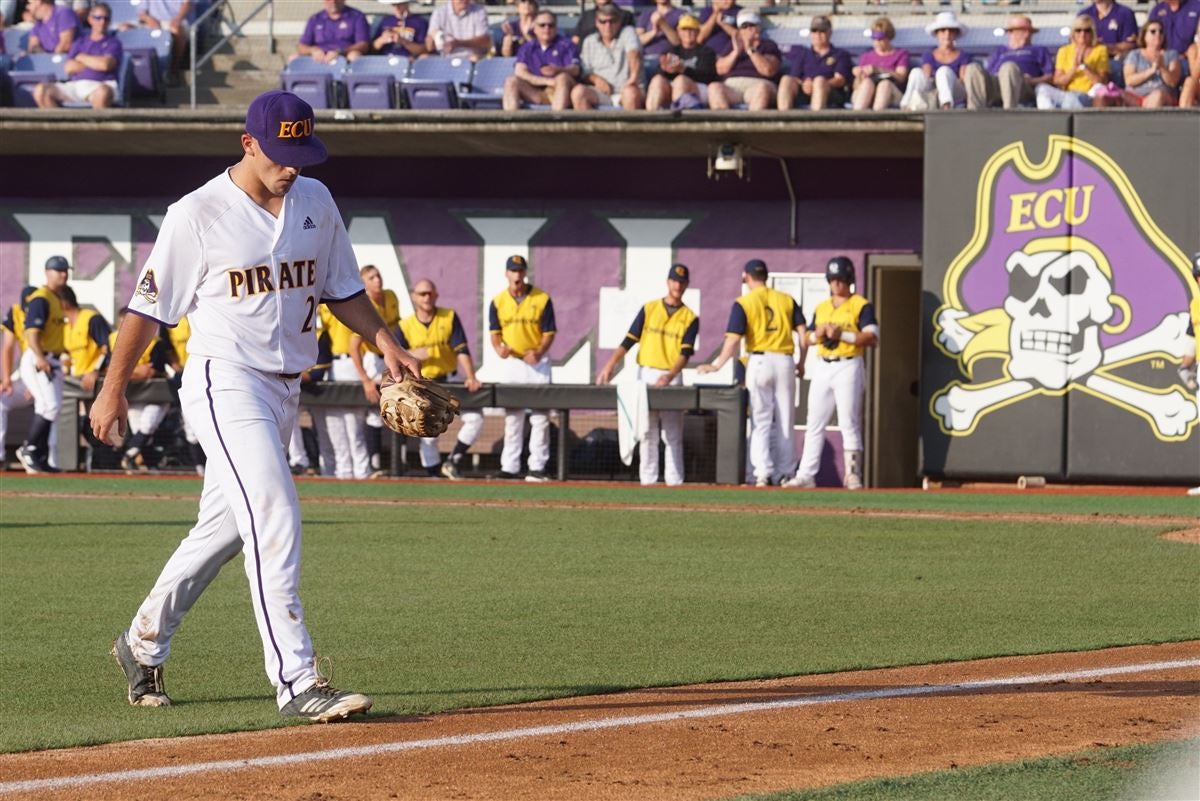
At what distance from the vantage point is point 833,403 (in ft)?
54.5

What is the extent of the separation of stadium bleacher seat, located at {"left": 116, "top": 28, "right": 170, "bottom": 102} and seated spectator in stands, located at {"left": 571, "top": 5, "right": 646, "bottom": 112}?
15.4 feet

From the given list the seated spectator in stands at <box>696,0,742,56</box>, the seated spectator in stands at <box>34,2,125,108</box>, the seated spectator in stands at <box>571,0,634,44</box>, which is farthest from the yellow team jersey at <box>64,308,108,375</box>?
the seated spectator in stands at <box>696,0,742,56</box>

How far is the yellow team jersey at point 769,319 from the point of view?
53.9 ft

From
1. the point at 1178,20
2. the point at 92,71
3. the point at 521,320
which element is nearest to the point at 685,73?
the point at 521,320

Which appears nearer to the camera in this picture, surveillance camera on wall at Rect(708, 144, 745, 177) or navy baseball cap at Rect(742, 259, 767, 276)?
navy baseball cap at Rect(742, 259, 767, 276)

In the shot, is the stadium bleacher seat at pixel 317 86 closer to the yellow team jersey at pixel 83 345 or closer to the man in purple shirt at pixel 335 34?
the man in purple shirt at pixel 335 34

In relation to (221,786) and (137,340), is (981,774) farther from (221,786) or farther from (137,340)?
(137,340)

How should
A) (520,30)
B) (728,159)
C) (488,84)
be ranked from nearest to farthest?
(728,159) → (488,84) → (520,30)

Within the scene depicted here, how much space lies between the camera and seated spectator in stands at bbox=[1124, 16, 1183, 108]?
16422 mm

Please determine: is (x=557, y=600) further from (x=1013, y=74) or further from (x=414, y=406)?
(x=1013, y=74)

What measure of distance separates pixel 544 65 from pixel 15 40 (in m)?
6.55

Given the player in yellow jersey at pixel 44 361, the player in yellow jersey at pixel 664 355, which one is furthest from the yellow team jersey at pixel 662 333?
the player in yellow jersey at pixel 44 361

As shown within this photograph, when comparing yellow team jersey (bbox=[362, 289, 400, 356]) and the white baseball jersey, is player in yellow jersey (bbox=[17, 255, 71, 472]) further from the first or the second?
the white baseball jersey

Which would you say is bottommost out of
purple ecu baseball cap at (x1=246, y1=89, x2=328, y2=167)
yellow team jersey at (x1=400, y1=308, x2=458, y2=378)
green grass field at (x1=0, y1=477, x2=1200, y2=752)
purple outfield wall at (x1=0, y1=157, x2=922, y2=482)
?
green grass field at (x1=0, y1=477, x2=1200, y2=752)
